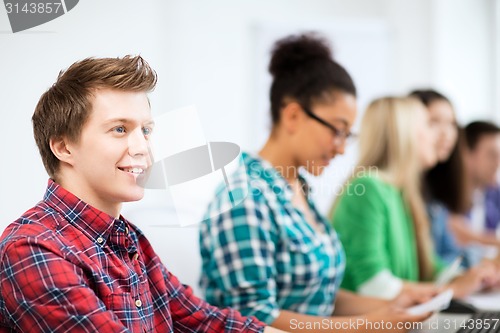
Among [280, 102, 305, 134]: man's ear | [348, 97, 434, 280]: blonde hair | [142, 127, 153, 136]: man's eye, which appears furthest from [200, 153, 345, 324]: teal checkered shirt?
[348, 97, 434, 280]: blonde hair

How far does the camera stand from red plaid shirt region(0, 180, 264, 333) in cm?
72

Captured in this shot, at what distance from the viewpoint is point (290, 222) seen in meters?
1.35

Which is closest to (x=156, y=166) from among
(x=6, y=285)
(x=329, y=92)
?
(x=6, y=285)

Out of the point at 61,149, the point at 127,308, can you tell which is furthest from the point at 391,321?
the point at 61,149

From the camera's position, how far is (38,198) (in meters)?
0.89

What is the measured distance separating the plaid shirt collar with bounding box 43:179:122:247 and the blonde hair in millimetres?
1318

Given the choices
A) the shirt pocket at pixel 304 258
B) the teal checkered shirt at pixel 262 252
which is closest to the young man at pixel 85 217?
the teal checkered shirt at pixel 262 252

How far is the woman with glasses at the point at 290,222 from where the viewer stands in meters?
1.24

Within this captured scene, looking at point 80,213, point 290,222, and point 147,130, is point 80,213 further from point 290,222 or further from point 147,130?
point 290,222

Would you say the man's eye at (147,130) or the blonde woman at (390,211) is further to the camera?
the blonde woman at (390,211)

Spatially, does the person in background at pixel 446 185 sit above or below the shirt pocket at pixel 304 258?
below

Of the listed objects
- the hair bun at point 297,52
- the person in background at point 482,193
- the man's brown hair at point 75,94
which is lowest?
the person in background at point 482,193

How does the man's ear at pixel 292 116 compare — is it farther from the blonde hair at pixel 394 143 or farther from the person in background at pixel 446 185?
the person in background at pixel 446 185

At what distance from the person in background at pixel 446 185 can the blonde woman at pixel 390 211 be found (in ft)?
0.53
